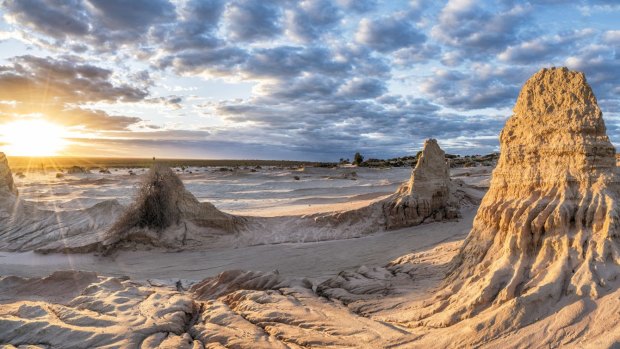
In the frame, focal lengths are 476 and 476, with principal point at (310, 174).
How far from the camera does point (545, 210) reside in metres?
6.40

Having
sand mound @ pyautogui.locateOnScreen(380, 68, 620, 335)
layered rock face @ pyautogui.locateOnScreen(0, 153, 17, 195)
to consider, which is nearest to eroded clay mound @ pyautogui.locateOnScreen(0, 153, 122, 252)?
layered rock face @ pyautogui.locateOnScreen(0, 153, 17, 195)

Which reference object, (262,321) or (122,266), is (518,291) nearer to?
(262,321)

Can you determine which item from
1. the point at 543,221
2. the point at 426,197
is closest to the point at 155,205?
the point at 426,197

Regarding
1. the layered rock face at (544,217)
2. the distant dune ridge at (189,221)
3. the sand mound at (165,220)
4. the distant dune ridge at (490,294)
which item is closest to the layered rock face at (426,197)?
the distant dune ridge at (189,221)

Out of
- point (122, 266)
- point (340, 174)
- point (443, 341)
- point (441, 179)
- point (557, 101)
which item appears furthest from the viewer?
point (340, 174)

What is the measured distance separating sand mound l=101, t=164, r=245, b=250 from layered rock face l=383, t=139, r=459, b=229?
5755 mm

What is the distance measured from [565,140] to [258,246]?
35.1 feet

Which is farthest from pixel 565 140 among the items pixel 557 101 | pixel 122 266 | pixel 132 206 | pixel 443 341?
pixel 132 206

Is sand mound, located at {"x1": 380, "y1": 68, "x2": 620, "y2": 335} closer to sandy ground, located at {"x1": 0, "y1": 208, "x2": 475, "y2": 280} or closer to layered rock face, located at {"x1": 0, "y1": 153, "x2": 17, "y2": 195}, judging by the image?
sandy ground, located at {"x1": 0, "y1": 208, "x2": 475, "y2": 280}

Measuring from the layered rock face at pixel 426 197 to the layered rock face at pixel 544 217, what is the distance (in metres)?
8.29

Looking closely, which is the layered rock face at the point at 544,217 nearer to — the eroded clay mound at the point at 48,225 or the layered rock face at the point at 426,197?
the layered rock face at the point at 426,197

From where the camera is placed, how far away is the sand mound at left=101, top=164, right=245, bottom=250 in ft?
50.3

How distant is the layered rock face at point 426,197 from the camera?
16281mm

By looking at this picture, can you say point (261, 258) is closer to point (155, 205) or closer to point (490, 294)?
point (155, 205)
